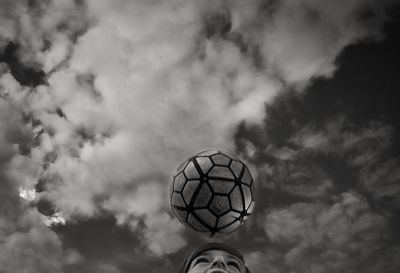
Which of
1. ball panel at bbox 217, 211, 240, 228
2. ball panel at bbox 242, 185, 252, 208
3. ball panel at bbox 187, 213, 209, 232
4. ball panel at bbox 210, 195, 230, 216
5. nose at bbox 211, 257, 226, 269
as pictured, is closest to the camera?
nose at bbox 211, 257, 226, 269

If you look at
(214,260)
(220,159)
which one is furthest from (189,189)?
(214,260)

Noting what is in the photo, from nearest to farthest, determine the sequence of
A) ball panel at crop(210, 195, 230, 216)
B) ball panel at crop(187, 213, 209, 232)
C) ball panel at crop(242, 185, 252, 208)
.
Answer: ball panel at crop(210, 195, 230, 216) → ball panel at crop(187, 213, 209, 232) → ball panel at crop(242, 185, 252, 208)

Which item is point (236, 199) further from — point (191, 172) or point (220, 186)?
point (191, 172)

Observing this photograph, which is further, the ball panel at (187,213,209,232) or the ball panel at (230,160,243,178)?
the ball panel at (230,160,243,178)

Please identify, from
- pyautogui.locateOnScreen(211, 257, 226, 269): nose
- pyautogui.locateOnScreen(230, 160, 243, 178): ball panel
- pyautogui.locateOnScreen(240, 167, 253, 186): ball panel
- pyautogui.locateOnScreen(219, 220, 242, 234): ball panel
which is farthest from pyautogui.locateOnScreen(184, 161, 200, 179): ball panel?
pyautogui.locateOnScreen(211, 257, 226, 269): nose

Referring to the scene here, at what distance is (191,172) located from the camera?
7242 mm

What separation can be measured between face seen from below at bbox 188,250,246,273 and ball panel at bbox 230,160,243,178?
2586 millimetres

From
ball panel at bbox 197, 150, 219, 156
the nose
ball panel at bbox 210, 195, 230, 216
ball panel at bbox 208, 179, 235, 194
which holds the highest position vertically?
ball panel at bbox 197, 150, 219, 156

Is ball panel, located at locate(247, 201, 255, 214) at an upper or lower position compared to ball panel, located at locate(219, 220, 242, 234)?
upper

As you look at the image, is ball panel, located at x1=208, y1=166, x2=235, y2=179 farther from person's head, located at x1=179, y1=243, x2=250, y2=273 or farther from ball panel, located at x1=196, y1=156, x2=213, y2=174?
person's head, located at x1=179, y1=243, x2=250, y2=273

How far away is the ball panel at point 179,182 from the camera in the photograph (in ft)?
23.9

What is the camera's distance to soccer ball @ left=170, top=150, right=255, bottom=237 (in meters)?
6.94

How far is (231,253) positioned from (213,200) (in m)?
2.06

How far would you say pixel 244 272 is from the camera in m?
4.77
